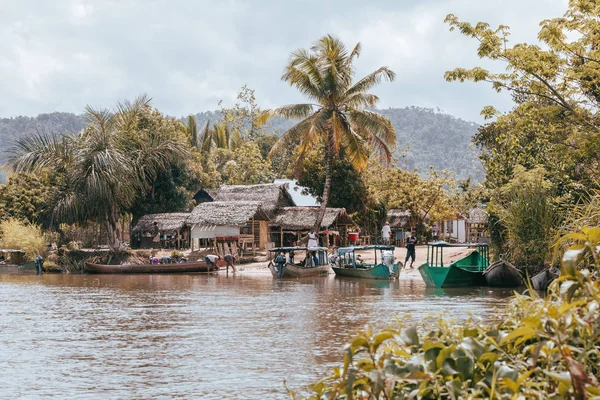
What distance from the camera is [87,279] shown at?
32281 millimetres

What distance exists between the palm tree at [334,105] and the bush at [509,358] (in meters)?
32.2

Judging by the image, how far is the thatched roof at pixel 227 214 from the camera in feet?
132

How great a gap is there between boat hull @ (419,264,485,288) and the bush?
20128 mm

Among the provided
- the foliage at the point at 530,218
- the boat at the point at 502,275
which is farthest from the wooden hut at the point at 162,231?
the foliage at the point at 530,218

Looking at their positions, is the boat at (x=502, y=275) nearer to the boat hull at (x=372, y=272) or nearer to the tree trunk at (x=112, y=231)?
the boat hull at (x=372, y=272)

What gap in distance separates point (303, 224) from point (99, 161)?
11.6m

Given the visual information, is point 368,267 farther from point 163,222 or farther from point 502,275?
point 163,222

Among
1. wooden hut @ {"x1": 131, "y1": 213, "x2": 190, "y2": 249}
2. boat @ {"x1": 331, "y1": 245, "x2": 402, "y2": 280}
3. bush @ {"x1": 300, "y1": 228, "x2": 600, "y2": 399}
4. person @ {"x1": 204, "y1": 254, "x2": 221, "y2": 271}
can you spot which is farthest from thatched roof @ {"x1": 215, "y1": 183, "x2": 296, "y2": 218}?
bush @ {"x1": 300, "y1": 228, "x2": 600, "y2": 399}

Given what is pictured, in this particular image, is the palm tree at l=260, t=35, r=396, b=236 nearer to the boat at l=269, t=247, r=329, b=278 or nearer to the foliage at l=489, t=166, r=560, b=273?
the boat at l=269, t=247, r=329, b=278

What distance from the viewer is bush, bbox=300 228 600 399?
11.7ft

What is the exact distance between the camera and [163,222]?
4369 cm

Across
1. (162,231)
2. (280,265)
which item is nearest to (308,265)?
(280,265)

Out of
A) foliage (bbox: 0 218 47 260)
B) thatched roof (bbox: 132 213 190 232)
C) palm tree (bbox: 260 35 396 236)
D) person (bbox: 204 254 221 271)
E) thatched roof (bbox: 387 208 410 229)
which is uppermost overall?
palm tree (bbox: 260 35 396 236)

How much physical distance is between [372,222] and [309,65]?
54.2 feet
